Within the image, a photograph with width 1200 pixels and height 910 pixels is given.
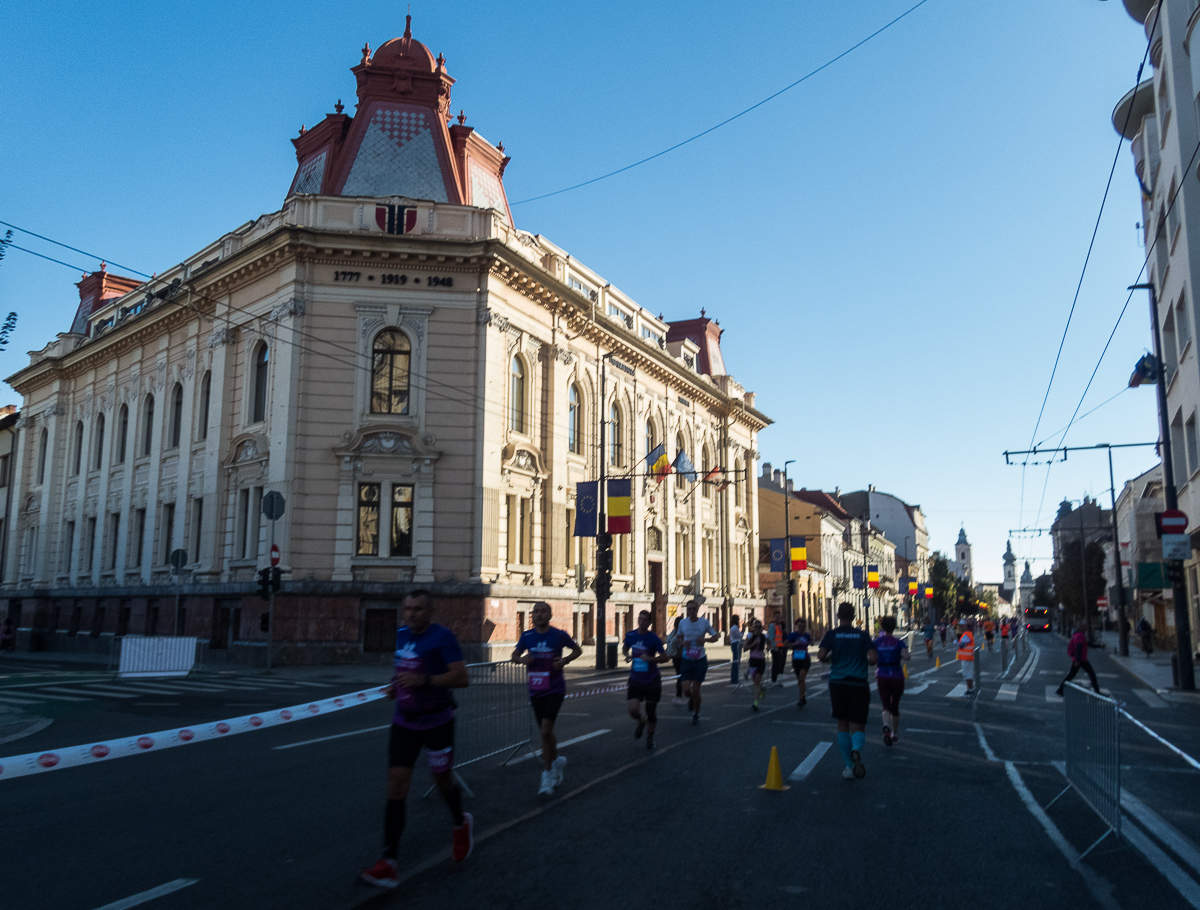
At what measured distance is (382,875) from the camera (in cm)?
522

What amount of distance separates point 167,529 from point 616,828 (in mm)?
32244

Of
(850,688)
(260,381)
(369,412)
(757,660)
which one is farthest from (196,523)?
(850,688)

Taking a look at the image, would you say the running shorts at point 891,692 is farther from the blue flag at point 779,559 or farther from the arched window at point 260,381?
the blue flag at point 779,559

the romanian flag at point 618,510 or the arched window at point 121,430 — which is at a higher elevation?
the arched window at point 121,430

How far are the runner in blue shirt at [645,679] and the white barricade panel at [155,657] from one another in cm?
1569


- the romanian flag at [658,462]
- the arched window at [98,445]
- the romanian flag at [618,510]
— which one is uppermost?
the arched window at [98,445]

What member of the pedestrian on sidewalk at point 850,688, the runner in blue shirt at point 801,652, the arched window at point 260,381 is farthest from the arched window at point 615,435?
the pedestrian on sidewalk at point 850,688

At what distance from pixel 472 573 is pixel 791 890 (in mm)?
23367

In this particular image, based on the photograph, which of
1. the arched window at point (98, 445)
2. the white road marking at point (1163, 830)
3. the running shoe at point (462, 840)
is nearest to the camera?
the running shoe at point (462, 840)

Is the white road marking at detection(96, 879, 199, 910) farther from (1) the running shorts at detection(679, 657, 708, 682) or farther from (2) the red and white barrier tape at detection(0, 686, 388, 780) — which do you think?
(1) the running shorts at detection(679, 657, 708, 682)

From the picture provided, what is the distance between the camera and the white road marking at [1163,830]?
621cm

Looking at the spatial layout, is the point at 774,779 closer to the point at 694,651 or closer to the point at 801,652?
the point at 694,651

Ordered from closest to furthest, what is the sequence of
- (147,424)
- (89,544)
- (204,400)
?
(204,400)
(147,424)
(89,544)

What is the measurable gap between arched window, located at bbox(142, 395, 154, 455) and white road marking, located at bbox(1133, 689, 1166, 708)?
118ft
